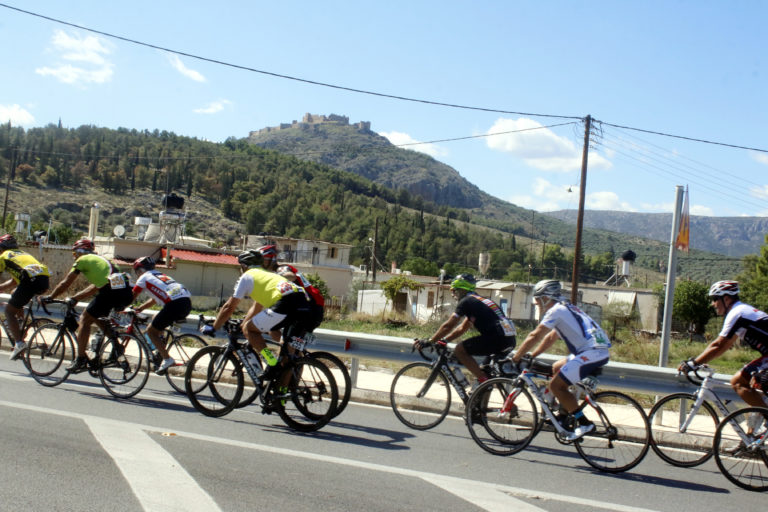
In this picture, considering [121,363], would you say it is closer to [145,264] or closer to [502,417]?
[145,264]

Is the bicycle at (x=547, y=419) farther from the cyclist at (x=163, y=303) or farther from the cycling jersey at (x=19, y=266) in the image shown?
the cycling jersey at (x=19, y=266)

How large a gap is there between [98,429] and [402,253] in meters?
121

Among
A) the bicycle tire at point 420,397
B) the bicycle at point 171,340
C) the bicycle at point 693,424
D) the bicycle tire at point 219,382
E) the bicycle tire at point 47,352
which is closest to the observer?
the bicycle at point 693,424

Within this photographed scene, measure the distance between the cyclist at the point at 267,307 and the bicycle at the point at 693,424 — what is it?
375cm

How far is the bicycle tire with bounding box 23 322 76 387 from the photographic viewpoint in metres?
9.20

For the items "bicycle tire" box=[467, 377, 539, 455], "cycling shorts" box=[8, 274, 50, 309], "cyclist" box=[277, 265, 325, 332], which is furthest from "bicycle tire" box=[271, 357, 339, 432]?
"cycling shorts" box=[8, 274, 50, 309]

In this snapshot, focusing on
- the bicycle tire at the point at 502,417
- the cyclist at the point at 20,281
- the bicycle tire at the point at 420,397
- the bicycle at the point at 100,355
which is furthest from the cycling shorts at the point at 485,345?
the cyclist at the point at 20,281

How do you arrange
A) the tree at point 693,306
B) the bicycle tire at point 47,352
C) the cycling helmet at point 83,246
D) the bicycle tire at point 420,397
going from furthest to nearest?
the tree at point 693,306, the cycling helmet at point 83,246, the bicycle tire at point 47,352, the bicycle tire at point 420,397

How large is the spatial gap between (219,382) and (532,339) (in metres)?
3.57

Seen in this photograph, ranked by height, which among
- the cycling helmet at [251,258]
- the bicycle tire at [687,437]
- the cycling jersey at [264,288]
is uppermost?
the cycling helmet at [251,258]

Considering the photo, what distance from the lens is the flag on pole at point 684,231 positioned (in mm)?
12633

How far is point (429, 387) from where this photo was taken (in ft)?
27.5

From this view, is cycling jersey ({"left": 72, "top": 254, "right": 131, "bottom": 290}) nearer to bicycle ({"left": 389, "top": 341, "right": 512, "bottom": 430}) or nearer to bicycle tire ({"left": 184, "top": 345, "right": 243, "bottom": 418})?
bicycle tire ({"left": 184, "top": 345, "right": 243, "bottom": 418})

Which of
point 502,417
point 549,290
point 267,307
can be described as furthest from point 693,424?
point 267,307
